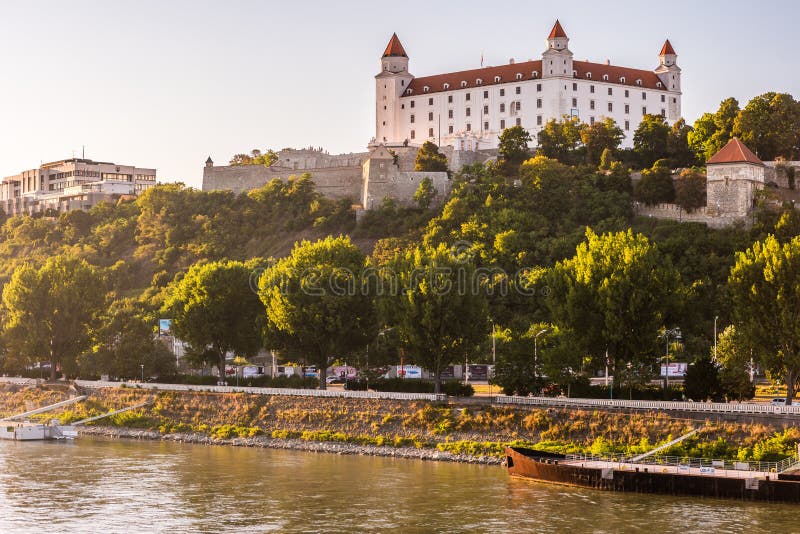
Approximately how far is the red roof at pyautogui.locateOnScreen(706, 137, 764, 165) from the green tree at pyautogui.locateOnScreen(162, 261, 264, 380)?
37.6 m

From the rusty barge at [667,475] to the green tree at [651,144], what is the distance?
61.2 meters

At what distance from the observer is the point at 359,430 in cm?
6119

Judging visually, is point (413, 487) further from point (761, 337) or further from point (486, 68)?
point (486, 68)

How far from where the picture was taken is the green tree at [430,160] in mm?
113375

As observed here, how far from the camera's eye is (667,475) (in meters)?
46.9

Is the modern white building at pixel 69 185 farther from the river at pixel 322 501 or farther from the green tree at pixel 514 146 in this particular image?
the river at pixel 322 501

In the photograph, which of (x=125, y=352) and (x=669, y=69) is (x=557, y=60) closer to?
(x=669, y=69)

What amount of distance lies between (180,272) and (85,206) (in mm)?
33803

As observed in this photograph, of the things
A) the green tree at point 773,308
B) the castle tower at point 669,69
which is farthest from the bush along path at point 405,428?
the castle tower at point 669,69

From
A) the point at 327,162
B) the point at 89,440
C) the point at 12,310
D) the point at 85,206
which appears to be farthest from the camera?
the point at 85,206

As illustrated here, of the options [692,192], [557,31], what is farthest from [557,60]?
[692,192]

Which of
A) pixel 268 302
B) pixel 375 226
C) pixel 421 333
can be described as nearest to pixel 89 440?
pixel 268 302

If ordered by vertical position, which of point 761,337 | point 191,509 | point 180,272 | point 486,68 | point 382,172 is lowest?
point 191,509

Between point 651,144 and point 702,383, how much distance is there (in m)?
55.7
